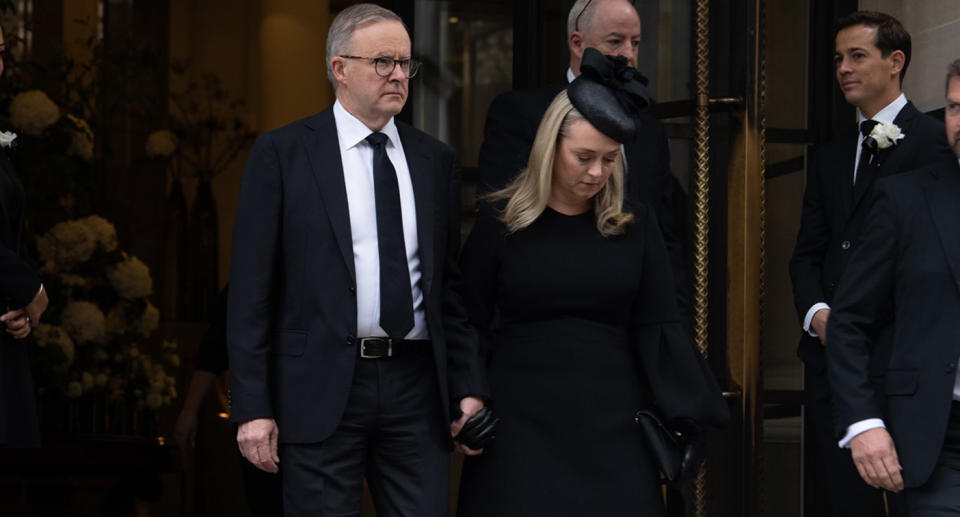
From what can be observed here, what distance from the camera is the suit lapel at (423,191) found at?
12.6ft

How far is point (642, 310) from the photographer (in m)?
3.97

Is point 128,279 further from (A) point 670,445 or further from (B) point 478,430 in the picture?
(A) point 670,445

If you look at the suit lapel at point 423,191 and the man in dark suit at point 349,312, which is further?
the suit lapel at point 423,191

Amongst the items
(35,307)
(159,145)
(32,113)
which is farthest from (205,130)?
(35,307)

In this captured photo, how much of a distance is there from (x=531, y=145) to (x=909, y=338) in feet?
4.00

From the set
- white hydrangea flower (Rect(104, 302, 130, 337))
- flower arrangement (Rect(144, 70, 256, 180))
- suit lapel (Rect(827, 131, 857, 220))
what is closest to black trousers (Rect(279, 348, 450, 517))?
suit lapel (Rect(827, 131, 857, 220))

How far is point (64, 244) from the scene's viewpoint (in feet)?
20.3

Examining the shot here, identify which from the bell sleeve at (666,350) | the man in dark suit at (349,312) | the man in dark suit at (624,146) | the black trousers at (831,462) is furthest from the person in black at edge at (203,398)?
the black trousers at (831,462)

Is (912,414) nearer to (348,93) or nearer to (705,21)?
(348,93)

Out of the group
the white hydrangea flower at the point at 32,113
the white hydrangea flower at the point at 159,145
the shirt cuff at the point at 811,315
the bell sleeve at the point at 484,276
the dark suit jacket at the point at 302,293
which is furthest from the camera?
the white hydrangea flower at the point at 159,145

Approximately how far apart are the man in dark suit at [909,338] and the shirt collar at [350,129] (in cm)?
120

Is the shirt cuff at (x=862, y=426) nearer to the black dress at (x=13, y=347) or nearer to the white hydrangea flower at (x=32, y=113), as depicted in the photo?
the black dress at (x=13, y=347)

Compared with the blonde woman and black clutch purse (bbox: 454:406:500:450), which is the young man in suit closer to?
the blonde woman

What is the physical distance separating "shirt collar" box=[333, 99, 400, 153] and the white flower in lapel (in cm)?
155
